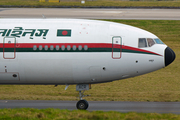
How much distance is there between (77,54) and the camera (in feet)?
60.6

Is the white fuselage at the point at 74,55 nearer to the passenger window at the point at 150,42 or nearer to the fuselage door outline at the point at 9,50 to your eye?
the fuselage door outline at the point at 9,50

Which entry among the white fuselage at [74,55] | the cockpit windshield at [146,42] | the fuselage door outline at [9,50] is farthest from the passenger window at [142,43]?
the fuselage door outline at [9,50]

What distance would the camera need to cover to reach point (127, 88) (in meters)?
28.0

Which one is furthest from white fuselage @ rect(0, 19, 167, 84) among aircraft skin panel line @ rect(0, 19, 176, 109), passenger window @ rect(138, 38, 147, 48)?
passenger window @ rect(138, 38, 147, 48)

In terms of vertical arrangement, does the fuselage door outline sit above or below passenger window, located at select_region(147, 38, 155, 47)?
below

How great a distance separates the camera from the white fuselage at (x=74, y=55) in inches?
728

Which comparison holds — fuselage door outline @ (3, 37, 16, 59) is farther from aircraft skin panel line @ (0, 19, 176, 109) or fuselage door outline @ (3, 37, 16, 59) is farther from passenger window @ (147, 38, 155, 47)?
passenger window @ (147, 38, 155, 47)

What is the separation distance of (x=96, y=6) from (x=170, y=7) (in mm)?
15428

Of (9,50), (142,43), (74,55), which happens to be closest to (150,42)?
(142,43)

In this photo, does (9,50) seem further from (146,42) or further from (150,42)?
(150,42)

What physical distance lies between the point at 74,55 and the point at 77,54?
0.60ft

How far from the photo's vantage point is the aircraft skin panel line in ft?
60.7

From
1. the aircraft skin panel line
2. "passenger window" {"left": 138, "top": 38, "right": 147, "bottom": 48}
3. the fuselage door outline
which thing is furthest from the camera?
"passenger window" {"left": 138, "top": 38, "right": 147, "bottom": 48}

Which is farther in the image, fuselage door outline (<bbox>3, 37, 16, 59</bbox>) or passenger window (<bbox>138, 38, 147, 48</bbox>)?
passenger window (<bbox>138, 38, 147, 48</bbox>)
